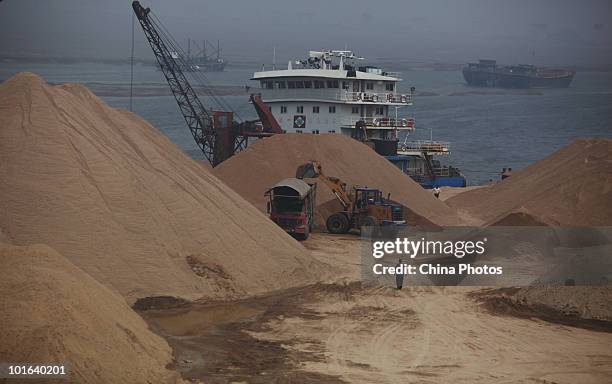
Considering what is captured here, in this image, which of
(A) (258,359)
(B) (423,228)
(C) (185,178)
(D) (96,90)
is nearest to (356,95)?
(B) (423,228)

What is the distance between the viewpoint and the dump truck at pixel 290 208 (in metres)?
29.8

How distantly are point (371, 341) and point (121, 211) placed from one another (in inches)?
252

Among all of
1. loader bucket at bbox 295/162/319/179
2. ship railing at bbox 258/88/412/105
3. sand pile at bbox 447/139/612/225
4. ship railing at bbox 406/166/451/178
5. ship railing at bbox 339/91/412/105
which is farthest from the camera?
ship railing at bbox 406/166/451/178

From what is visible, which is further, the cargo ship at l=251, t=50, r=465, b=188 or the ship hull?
the ship hull

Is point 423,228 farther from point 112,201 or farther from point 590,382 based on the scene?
point 590,382

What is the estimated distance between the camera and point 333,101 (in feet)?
167

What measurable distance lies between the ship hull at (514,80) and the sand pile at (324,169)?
105645 mm

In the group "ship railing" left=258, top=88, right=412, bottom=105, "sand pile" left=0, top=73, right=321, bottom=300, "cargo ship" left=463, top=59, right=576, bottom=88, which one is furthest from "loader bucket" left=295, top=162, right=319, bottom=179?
"cargo ship" left=463, top=59, right=576, bottom=88

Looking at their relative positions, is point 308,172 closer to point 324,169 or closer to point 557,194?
point 324,169

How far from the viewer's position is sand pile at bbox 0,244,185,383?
13.5m

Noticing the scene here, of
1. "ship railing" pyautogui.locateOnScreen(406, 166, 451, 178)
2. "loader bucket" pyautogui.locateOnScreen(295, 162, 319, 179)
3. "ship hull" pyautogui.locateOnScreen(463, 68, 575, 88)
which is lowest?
"ship railing" pyautogui.locateOnScreen(406, 166, 451, 178)

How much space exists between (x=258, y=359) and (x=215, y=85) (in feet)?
391

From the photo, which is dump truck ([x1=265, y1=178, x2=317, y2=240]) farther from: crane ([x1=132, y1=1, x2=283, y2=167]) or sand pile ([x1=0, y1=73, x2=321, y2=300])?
crane ([x1=132, y1=1, x2=283, y2=167])
